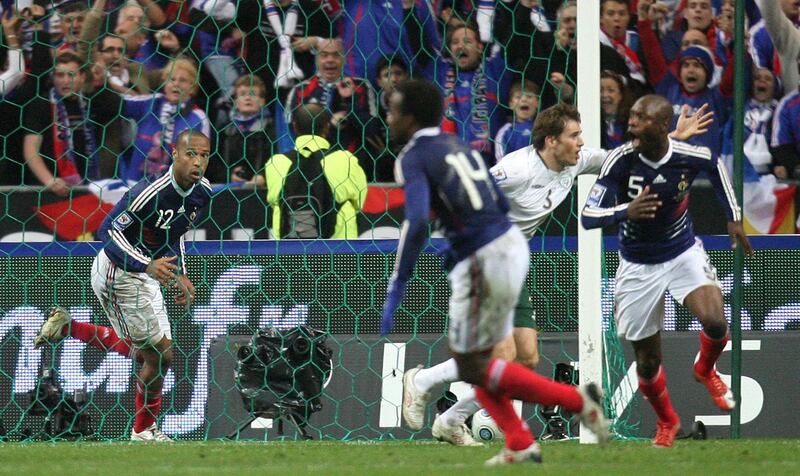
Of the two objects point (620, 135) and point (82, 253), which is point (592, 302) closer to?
point (620, 135)

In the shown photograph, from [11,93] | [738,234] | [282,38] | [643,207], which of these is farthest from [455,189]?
[11,93]

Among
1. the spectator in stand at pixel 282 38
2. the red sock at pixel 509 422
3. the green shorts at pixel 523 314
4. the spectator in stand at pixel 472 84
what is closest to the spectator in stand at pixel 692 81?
the spectator in stand at pixel 472 84

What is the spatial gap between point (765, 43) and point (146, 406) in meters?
5.39

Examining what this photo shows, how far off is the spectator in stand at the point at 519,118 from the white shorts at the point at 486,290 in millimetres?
3476

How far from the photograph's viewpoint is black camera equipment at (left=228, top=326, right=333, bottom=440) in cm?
790

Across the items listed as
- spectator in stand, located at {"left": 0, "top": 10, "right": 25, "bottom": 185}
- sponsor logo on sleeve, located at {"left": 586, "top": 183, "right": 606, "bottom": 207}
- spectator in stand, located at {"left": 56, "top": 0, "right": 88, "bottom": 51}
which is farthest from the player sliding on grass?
spectator in stand, located at {"left": 0, "top": 10, "right": 25, "bottom": 185}

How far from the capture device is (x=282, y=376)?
7949 millimetres

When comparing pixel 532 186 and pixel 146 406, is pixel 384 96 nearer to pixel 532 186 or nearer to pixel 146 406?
pixel 532 186

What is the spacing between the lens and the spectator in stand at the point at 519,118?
341 inches

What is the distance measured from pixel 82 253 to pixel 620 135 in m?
3.86

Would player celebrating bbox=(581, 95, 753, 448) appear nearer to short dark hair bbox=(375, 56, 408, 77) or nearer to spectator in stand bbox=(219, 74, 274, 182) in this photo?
short dark hair bbox=(375, 56, 408, 77)

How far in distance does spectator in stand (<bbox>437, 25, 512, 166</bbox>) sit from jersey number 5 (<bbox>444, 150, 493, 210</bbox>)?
3387 mm

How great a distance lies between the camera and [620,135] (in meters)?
9.48

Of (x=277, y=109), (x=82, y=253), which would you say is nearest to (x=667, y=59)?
(x=277, y=109)
